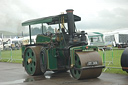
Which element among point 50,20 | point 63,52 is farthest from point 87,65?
point 50,20

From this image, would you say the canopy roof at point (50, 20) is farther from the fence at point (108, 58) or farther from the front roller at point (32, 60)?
the fence at point (108, 58)

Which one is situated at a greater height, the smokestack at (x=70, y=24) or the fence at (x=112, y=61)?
the smokestack at (x=70, y=24)

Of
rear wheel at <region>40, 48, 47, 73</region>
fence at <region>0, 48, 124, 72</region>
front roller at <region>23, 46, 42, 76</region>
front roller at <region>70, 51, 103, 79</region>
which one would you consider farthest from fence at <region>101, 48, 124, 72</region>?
front roller at <region>23, 46, 42, 76</region>

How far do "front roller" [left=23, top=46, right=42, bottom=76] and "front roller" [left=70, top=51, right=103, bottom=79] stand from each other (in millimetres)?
2080

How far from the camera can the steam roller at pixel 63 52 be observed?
29.9 ft

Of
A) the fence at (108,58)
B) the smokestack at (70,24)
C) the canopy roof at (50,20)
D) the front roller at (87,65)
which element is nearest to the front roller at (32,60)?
the canopy roof at (50,20)

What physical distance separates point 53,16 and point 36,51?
69.8 inches

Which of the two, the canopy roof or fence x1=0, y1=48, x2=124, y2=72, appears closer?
the canopy roof

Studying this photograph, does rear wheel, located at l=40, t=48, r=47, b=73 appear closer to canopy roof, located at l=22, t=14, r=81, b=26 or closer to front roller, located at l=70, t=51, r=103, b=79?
canopy roof, located at l=22, t=14, r=81, b=26

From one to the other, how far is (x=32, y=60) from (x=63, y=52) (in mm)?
1857

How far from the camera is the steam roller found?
912 cm

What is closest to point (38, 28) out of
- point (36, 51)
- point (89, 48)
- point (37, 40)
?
point (37, 40)

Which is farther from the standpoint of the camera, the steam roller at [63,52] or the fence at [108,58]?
the fence at [108,58]

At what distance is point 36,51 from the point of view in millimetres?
10797
